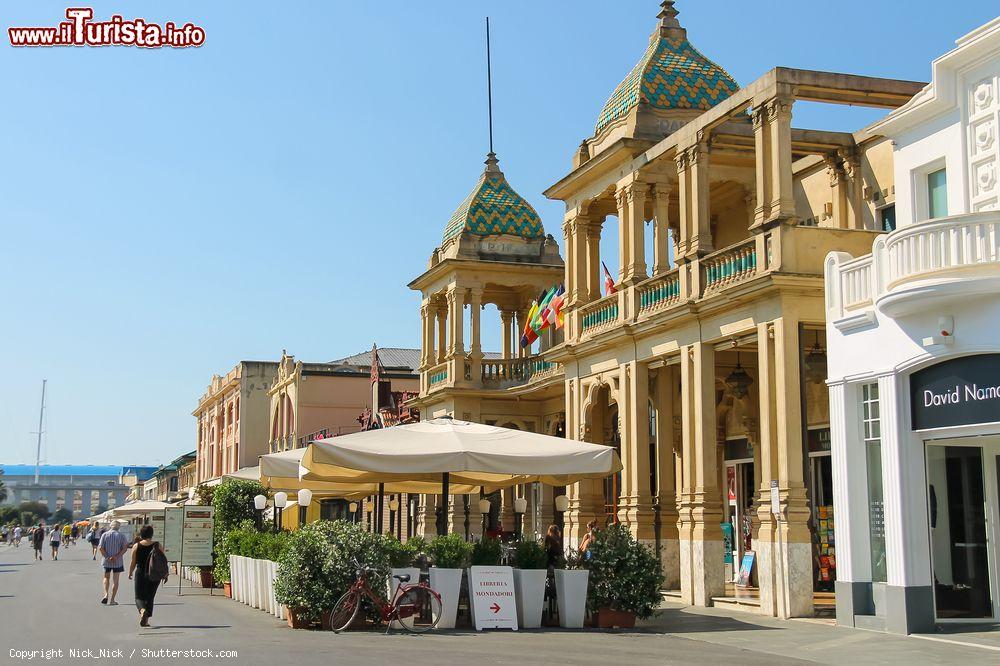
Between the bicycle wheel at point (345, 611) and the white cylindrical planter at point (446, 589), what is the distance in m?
1.23

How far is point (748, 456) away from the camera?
26.9m

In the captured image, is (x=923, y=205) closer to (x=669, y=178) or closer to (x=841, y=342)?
(x=841, y=342)

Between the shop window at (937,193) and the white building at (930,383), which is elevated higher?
the shop window at (937,193)

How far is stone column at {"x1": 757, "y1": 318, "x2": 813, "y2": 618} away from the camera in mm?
18734

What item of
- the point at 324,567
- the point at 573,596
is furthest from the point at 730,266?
the point at 324,567

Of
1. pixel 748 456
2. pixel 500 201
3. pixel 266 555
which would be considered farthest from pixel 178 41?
pixel 500 201

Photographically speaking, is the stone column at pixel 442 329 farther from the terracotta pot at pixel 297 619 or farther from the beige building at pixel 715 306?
the terracotta pot at pixel 297 619

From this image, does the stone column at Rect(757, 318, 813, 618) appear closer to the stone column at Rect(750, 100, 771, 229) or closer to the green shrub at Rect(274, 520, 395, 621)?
the stone column at Rect(750, 100, 771, 229)

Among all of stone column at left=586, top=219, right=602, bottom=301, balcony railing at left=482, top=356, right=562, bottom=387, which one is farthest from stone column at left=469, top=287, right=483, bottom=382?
stone column at left=586, top=219, right=602, bottom=301

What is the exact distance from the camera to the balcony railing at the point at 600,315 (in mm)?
26188

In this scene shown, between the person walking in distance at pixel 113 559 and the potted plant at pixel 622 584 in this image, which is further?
the person walking in distance at pixel 113 559

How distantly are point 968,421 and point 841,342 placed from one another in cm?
267

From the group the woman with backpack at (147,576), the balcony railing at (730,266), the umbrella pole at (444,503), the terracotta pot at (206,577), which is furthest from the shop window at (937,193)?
the terracotta pot at (206,577)

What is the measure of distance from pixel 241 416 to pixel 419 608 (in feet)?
185
